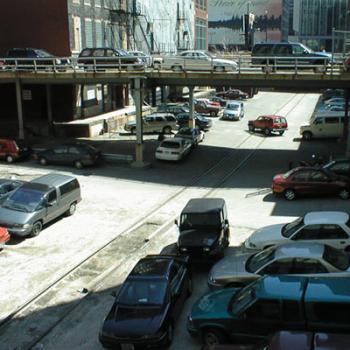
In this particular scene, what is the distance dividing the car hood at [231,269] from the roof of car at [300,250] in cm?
91

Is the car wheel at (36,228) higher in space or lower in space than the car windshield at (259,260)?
lower

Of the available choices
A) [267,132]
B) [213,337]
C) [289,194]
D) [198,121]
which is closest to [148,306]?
[213,337]

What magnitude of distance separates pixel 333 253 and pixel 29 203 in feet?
35.5

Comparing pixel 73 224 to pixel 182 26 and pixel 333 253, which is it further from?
pixel 182 26

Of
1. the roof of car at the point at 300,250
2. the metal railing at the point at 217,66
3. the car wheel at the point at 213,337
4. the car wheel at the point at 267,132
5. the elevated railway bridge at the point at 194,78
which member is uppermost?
the metal railing at the point at 217,66

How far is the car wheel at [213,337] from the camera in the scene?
10945 millimetres

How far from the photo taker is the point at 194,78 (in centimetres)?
3184

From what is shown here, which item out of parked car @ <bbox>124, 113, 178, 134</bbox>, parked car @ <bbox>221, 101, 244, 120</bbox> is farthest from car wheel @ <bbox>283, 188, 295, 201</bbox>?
parked car @ <bbox>221, 101, 244, 120</bbox>

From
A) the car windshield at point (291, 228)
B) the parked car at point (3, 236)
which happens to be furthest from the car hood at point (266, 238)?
the parked car at point (3, 236)

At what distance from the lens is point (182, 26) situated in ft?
226

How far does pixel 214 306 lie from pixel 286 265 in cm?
234

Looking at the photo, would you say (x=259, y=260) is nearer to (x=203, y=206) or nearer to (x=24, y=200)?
(x=203, y=206)

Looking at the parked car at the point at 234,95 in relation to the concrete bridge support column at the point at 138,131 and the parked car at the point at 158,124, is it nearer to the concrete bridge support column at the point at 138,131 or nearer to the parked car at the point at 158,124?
the parked car at the point at 158,124

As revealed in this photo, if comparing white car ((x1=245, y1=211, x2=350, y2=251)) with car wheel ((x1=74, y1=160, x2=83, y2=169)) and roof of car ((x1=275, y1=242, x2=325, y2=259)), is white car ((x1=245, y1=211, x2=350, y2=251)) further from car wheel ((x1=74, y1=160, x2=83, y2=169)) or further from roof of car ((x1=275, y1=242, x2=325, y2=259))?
car wheel ((x1=74, y1=160, x2=83, y2=169))
